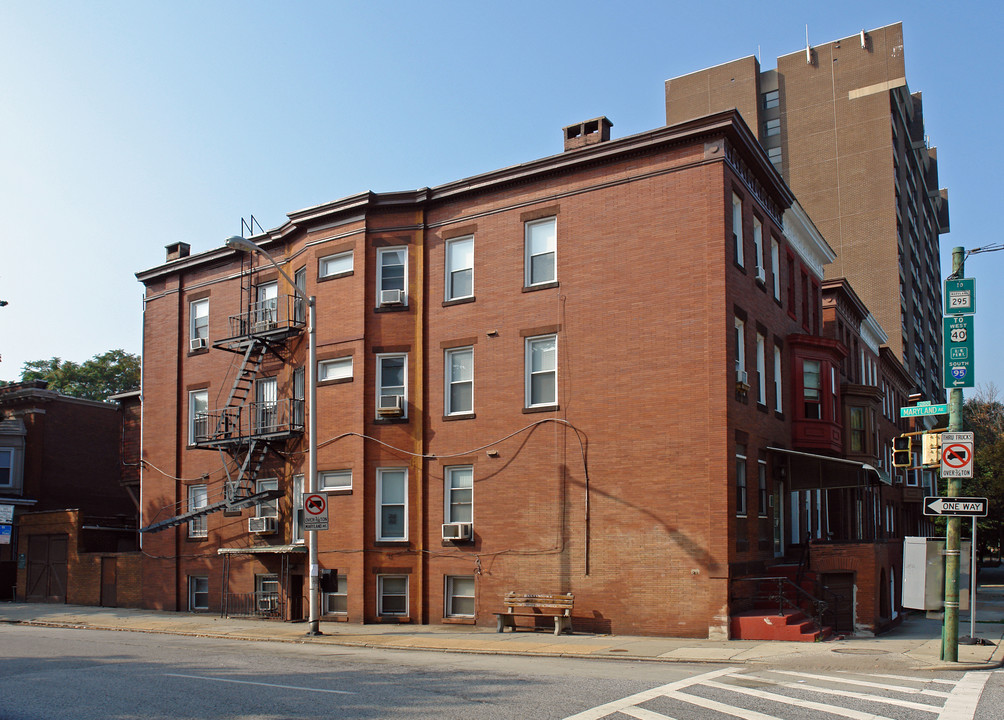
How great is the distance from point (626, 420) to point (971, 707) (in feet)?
38.4

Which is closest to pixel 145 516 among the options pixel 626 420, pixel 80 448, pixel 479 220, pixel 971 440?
pixel 80 448

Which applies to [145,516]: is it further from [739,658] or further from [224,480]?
[739,658]

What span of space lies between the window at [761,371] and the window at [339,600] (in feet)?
41.0

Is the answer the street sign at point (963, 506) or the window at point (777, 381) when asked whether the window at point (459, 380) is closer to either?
the window at point (777, 381)

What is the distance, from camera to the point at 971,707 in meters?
11.5

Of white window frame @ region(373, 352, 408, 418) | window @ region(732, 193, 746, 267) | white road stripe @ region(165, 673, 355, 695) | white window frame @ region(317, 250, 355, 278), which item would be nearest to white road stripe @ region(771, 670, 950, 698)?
white road stripe @ region(165, 673, 355, 695)

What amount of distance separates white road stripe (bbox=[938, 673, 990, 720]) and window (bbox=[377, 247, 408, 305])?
57.0 feet

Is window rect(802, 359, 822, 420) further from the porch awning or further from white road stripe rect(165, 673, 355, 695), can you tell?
white road stripe rect(165, 673, 355, 695)

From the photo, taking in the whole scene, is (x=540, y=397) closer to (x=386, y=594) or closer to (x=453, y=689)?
(x=386, y=594)

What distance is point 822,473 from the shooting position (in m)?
25.2

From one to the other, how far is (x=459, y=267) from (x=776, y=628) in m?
12.7

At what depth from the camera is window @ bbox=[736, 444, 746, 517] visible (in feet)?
73.0

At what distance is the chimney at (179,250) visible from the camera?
112ft

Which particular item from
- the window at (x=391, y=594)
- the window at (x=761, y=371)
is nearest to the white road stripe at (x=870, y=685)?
the window at (x=761, y=371)
